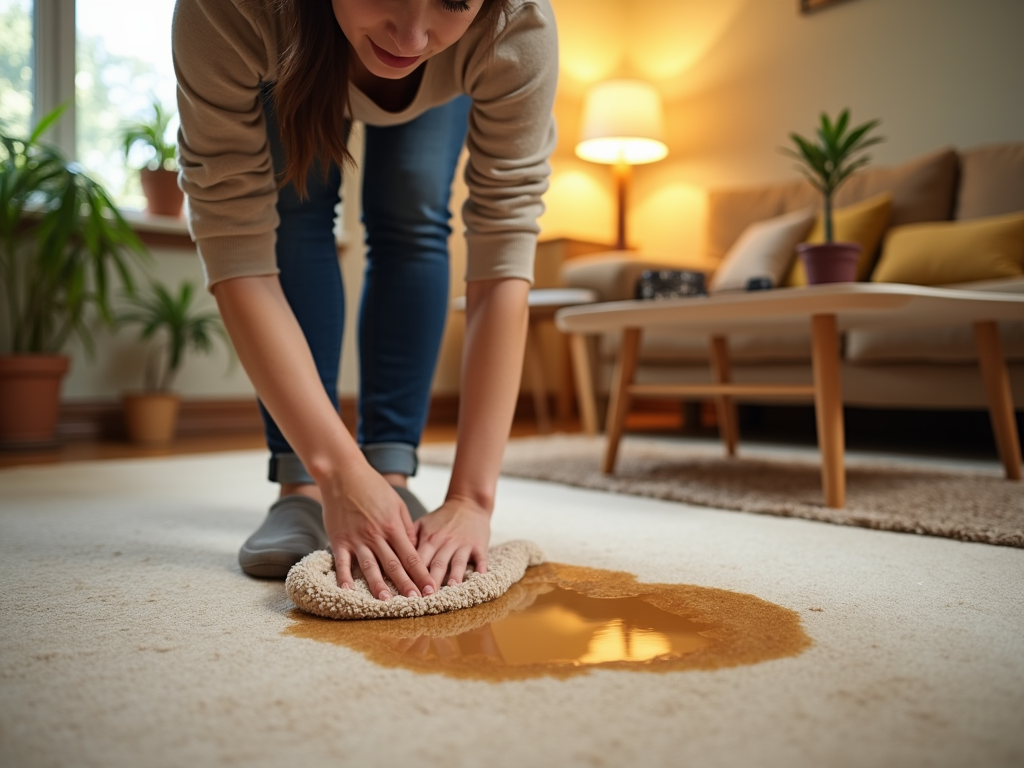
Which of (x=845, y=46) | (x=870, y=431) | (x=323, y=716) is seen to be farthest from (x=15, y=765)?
(x=845, y=46)

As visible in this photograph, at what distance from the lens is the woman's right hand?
2.33ft

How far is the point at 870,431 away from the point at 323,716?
9.04 ft

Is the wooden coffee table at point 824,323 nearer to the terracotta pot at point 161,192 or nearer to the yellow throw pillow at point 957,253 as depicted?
the yellow throw pillow at point 957,253

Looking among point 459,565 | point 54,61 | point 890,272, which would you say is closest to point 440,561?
point 459,565

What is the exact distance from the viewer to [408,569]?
0.72m

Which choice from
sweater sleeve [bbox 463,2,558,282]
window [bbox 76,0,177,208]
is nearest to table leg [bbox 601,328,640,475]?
sweater sleeve [bbox 463,2,558,282]

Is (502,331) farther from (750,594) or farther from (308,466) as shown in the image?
(750,594)

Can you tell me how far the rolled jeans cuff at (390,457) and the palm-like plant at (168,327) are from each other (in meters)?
1.74

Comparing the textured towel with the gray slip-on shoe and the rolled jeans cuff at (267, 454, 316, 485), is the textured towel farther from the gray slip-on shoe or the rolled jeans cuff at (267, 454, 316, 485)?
the rolled jeans cuff at (267, 454, 316, 485)

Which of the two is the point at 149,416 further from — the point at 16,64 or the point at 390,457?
the point at 390,457

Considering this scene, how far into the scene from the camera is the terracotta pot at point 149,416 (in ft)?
8.11

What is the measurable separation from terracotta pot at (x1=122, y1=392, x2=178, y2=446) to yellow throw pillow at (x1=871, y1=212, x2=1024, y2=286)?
7.06ft

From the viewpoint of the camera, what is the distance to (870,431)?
2873 millimetres

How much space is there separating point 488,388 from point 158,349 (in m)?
2.18
